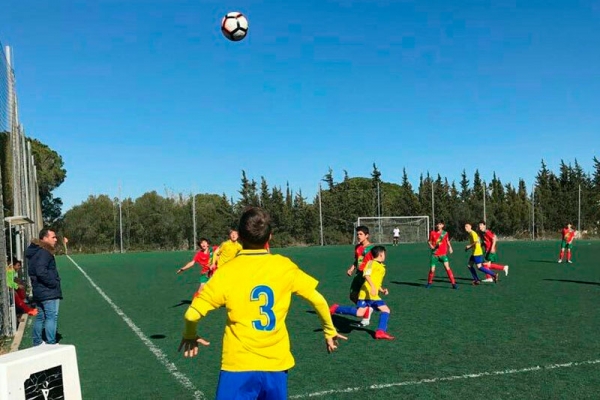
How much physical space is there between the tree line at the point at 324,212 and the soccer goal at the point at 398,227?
2.46 meters

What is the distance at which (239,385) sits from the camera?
3205 mm

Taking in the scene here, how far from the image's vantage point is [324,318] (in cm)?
355

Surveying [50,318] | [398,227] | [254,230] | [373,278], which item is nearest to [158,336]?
[50,318]

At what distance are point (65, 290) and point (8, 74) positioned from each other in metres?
7.76

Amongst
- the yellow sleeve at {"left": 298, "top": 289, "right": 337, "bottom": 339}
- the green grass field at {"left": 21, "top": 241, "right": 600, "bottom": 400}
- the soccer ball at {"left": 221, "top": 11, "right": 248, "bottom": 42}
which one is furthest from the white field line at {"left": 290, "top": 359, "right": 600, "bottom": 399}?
the soccer ball at {"left": 221, "top": 11, "right": 248, "bottom": 42}

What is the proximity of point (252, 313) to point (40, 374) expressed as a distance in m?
1.51

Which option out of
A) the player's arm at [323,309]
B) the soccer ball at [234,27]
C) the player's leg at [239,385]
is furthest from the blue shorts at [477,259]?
the player's leg at [239,385]

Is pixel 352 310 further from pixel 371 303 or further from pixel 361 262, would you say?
pixel 361 262

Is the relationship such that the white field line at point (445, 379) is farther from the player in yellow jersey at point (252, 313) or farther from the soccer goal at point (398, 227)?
the soccer goal at point (398, 227)

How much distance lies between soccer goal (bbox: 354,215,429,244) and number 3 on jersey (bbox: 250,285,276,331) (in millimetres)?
49231

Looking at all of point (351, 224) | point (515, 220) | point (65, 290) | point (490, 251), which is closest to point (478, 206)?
point (515, 220)

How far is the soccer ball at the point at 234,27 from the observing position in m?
12.0

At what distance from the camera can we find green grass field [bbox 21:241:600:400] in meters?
6.21

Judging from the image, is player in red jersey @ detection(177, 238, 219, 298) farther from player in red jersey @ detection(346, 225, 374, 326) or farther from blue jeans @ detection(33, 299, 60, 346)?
blue jeans @ detection(33, 299, 60, 346)
